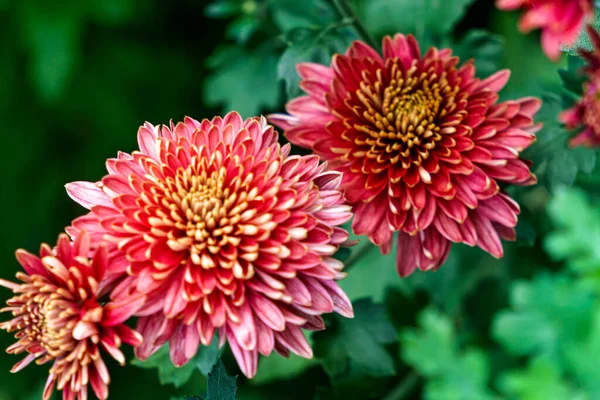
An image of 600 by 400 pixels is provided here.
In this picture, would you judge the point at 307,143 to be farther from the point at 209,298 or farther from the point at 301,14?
the point at 301,14

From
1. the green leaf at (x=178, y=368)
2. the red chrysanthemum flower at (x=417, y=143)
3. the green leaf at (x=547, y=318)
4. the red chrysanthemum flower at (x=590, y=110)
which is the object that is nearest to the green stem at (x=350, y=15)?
the red chrysanthemum flower at (x=417, y=143)

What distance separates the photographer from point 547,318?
43 cm

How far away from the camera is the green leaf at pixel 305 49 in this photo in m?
0.87

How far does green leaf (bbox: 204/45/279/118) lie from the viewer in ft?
4.06

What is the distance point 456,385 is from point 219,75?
3.19 feet

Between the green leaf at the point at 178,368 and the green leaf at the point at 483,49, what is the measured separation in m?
0.58

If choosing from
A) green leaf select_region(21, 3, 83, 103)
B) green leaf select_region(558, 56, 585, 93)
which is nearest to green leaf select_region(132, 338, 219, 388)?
green leaf select_region(558, 56, 585, 93)

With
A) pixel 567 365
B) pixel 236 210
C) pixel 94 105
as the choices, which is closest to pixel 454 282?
pixel 236 210

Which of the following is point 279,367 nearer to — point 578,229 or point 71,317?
point 71,317

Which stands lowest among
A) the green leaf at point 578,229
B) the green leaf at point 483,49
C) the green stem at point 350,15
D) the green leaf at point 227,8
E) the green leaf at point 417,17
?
the green leaf at point 578,229

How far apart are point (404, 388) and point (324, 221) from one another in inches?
21.7

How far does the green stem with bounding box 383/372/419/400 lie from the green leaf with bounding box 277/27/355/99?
0.54 metres

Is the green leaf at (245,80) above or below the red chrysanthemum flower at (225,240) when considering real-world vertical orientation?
above

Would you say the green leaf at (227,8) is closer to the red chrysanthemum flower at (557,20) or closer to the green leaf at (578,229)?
the red chrysanthemum flower at (557,20)
